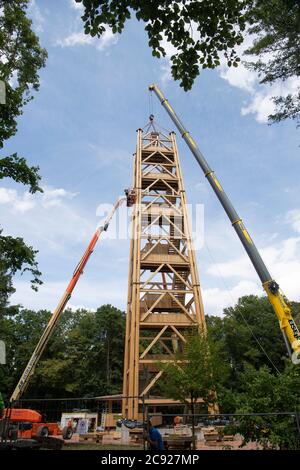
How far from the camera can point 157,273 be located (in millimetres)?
25406

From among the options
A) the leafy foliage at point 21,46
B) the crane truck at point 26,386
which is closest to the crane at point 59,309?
the crane truck at point 26,386

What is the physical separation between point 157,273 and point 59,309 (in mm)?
6682

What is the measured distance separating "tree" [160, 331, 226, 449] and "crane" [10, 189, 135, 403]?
7683mm

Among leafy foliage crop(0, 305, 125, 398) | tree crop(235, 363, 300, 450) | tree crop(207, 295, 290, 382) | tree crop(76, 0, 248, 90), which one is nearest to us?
tree crop(76, 0, 248, 90)

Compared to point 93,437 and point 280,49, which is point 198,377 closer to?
point 93,437

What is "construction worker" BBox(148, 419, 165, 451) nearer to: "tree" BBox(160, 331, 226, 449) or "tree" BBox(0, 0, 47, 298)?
"tree" BBox(0, 0, 47, 298)

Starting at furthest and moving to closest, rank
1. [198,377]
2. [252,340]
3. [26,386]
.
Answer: [252,340], [26,386], [198,377]

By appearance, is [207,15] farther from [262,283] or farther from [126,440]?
[126,440]

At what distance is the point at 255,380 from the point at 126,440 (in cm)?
945

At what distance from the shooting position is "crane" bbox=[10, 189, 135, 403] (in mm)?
21578

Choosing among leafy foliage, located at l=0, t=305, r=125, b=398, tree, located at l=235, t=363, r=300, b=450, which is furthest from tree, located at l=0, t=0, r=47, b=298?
leafy foliage, located at l=0, t=305, r=125, b=398

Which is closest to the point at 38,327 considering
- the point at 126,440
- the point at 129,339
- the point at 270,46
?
the point at 129,339

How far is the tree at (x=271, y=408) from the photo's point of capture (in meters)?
9.37

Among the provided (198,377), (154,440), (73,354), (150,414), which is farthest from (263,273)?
(73,354)
